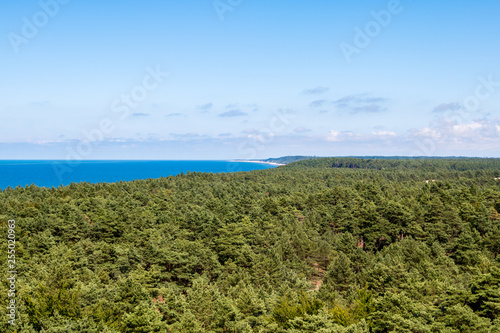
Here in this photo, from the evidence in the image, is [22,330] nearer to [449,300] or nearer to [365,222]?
[449,300]

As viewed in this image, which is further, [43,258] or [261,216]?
Answer: [261,216]

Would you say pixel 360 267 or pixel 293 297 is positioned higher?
pixel 293 297

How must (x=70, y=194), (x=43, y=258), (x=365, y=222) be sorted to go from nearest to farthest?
(x=43, y=258) < (x=365, y=222) < (x=70, y=194)

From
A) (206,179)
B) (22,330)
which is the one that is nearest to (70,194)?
(206,179)

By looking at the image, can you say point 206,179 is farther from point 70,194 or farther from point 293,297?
point 293,297

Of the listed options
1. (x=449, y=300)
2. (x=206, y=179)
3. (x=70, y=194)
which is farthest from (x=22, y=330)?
(x=206, y=179)

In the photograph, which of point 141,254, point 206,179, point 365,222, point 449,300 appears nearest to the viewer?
point 449,300
